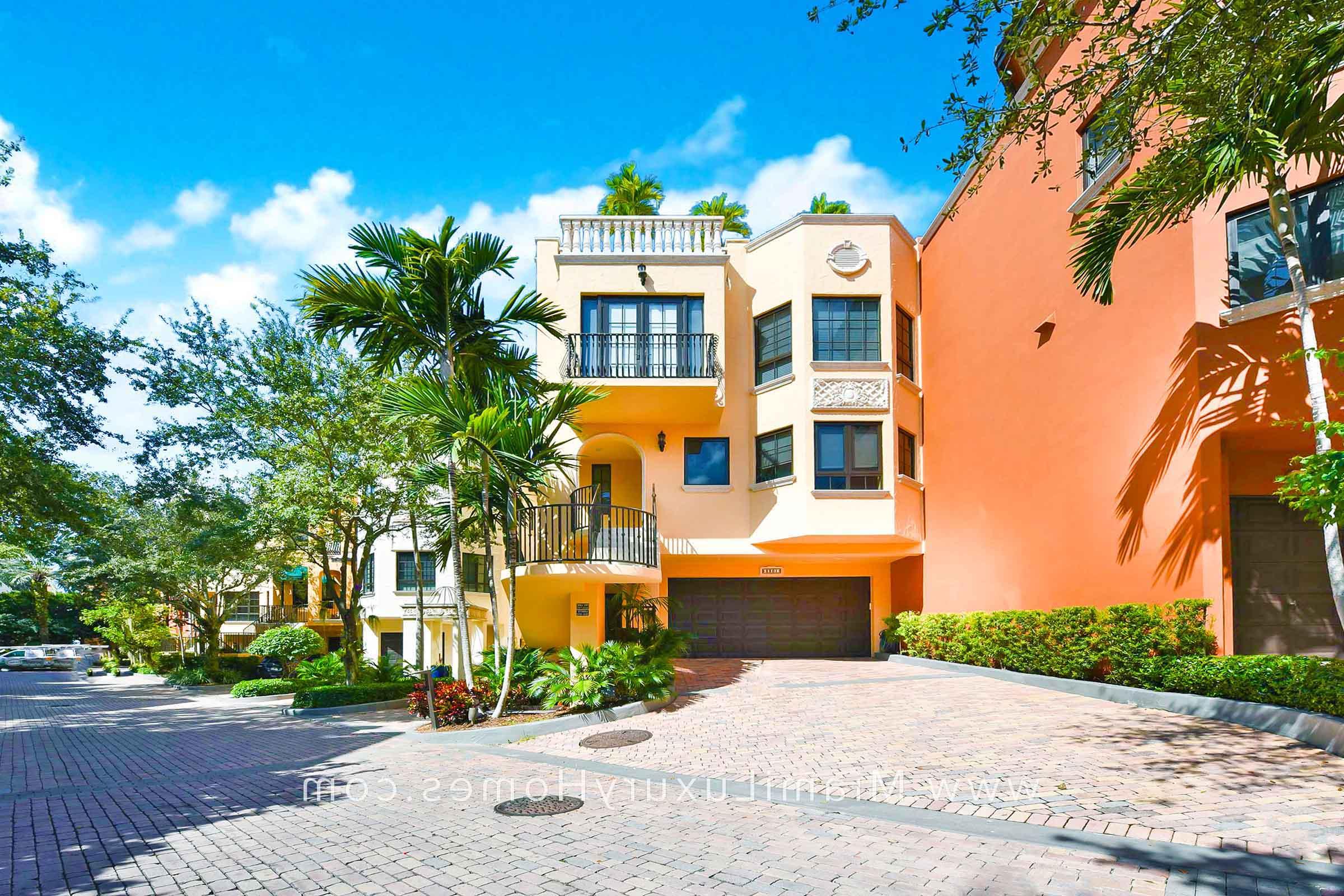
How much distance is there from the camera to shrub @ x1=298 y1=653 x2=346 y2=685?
21.0 m

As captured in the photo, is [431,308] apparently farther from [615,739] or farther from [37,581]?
[37,581]

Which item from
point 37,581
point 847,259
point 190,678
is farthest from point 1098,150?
point 37,581

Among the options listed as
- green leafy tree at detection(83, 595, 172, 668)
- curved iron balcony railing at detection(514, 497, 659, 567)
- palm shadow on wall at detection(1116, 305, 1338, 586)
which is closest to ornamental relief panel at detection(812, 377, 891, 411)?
curved iron balcony railing at detection(514, 497, 659, 567)

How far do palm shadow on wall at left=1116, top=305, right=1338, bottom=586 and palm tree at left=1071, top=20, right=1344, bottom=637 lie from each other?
78 centimetres

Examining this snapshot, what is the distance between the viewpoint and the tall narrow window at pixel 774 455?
59.0 ft

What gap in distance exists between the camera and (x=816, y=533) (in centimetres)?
1722

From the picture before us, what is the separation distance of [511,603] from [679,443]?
7.72 m

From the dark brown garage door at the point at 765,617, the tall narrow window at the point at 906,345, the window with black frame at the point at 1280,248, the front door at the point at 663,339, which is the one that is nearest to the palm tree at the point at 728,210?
the tall narrow window at the point at 906,345

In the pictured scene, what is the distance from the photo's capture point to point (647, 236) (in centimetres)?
1827

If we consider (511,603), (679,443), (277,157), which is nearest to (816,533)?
(679,443)

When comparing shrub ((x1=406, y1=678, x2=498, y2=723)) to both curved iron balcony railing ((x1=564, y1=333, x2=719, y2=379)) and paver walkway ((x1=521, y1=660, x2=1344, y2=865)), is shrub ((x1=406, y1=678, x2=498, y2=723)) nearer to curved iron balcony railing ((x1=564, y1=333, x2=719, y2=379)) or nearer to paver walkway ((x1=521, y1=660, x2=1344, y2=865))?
paver walkway ((x1=521, y1=660, x2=1344, y2=865))

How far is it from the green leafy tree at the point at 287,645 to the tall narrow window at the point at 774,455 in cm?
1611

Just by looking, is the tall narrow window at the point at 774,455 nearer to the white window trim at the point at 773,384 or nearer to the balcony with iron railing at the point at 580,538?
the white window trim at the point at 773,384

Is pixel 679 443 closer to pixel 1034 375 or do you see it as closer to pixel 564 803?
pixel 1034 375
